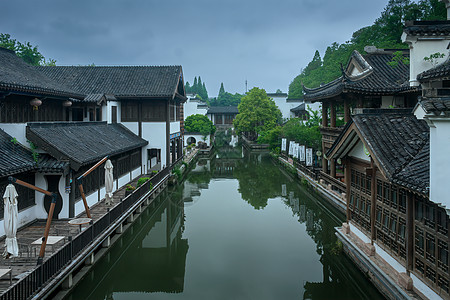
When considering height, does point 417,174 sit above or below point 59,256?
above

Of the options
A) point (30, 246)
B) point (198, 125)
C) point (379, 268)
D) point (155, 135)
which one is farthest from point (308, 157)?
point (198, 125)

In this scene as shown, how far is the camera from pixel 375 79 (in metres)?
18.5

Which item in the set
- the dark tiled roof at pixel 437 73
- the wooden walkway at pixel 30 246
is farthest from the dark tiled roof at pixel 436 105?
the wooden walkway at pixel 30 246

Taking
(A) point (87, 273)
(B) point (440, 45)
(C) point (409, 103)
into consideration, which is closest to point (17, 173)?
(A) point (87, 273)

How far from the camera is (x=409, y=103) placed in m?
17.5

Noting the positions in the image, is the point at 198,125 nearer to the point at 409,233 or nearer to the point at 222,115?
the point at 222,115

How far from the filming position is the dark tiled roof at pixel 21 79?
12.8 m

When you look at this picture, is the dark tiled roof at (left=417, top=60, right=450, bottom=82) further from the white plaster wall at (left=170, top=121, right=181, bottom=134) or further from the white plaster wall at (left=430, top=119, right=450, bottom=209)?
the white plaster wall at (left=170, top=121, right=181, bottom=134)

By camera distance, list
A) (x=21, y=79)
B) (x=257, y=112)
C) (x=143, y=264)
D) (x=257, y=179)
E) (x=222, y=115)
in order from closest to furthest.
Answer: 1. (x=143, y=264)
2. (x=21, y=79)
3. (x=257, y=179)
4. (x=257, y=112)
5. (x=222, y=115)

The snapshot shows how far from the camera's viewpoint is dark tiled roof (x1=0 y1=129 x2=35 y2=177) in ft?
36.9

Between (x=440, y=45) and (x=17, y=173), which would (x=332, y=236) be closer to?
(x=440, y=45)

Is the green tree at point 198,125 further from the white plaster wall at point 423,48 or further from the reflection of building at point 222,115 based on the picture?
the white plaster wall at point 423,48

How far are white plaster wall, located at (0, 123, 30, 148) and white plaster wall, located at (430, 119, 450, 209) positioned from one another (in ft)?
43.4

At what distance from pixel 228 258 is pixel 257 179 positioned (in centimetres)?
1777
